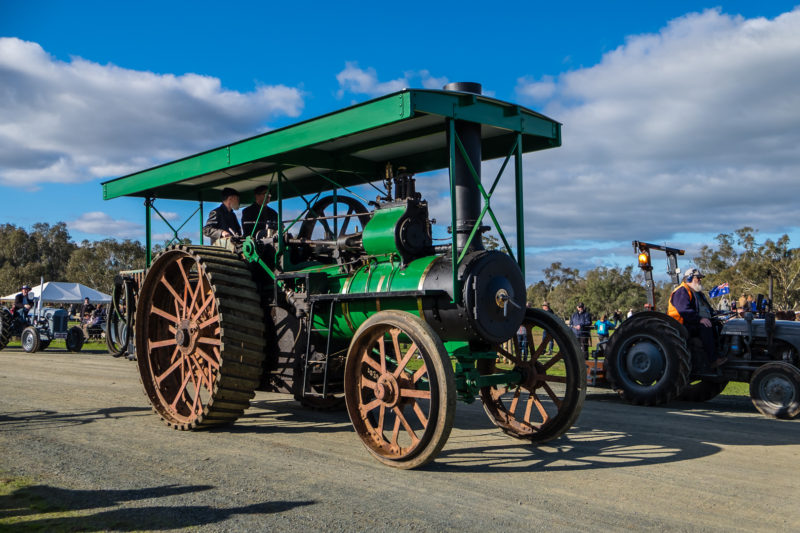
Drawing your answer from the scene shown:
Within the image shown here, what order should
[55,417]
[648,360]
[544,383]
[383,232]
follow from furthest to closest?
[648,360] < [55,417] < [544,383] < [383,232]

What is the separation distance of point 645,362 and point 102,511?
7.27 m

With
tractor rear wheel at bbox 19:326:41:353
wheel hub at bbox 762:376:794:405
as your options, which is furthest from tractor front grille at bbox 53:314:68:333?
wheel hub at bbox 762:376:794:405

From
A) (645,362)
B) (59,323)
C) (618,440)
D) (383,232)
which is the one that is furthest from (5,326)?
(618,440)

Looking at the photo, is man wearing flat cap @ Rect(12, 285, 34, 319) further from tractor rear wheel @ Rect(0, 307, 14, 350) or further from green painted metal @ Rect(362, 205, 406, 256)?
green painted metal @ Rect(362, 205, 406, 256)

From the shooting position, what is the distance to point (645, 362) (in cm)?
927

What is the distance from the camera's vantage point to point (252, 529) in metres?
3.80

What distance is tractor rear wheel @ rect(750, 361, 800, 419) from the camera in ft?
26.8

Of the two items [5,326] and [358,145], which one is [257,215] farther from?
[5,326]

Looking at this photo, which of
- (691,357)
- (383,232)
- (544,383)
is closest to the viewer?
(383,232)

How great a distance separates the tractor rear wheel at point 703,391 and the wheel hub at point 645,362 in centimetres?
89

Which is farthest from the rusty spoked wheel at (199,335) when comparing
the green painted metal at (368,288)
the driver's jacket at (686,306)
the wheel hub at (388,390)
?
the driver's jacket at (686,306)

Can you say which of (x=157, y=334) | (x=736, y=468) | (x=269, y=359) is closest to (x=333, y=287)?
(x=269, y=359)

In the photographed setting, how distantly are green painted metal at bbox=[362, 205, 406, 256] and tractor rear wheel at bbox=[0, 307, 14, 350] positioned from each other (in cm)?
1811

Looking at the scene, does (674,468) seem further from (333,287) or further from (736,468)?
(333,287)
